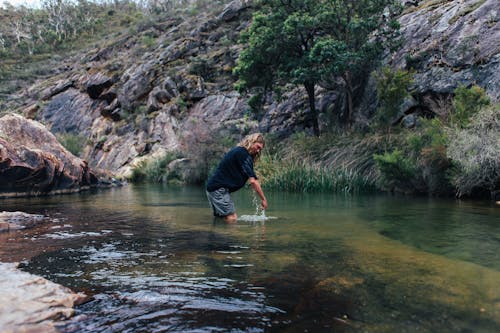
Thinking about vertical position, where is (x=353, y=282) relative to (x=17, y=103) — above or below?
below

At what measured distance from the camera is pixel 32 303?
9.51 ft

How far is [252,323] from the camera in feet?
9.41

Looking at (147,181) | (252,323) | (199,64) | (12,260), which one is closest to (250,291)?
(252,323)

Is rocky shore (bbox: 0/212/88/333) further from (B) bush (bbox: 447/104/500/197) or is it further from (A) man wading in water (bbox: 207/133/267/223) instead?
(B) bush (bbox: 447/104/500/197)

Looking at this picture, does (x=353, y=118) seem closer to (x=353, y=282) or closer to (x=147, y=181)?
(x=147, y=181)

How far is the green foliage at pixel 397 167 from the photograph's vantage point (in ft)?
45.2

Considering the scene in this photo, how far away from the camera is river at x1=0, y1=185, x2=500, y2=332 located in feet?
9.55

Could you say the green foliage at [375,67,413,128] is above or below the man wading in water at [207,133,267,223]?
above

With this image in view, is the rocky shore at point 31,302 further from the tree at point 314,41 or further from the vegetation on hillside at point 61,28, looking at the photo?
the vegetation on hillside at point 61,28

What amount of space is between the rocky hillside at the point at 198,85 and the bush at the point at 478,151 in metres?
4.04

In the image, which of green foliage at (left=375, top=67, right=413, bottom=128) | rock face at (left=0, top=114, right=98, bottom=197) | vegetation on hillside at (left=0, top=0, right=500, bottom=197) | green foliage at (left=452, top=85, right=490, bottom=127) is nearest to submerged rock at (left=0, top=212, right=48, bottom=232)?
rock face at (left=0, top=114, right=98, bottom=197)

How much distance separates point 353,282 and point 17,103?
61257mm

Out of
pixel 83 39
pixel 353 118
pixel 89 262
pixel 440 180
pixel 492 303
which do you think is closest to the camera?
pixel 492 303

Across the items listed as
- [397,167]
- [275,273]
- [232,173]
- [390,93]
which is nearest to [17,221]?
[232,173]
